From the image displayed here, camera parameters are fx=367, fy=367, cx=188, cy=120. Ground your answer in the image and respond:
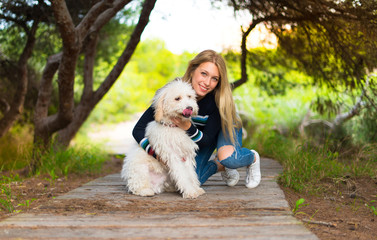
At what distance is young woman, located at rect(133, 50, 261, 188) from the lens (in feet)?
11.8

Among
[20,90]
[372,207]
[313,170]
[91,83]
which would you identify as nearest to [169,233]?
[372,207]

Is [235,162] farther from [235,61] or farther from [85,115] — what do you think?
[235,61]

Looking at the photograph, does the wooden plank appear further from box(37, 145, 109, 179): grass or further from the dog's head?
box(37, 145, 109, 179): grass

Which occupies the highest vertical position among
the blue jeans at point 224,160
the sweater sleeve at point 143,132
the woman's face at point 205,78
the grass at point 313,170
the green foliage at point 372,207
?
the woman's face at point 205,78

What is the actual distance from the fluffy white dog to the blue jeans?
0.41 meters

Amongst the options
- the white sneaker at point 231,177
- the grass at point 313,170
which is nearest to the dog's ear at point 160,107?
the white sneaker at point 231,177

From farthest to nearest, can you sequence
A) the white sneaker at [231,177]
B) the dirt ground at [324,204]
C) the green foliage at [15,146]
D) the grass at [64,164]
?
the green foliage at [15,146]
the grass at [64,164]
the white sneaker at [231,177]
the dirt ground at [324,204]

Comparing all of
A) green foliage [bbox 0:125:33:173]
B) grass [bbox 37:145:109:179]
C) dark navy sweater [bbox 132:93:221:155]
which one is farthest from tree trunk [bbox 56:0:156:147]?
dark navy sweater [bbox 132:93:221:155]

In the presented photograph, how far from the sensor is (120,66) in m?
6.17

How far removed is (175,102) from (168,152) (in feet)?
1.45

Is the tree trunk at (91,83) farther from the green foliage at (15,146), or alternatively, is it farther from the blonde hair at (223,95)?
the blonde hair at (223,95)

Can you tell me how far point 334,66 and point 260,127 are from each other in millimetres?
3609

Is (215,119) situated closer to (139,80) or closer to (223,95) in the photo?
(223,95)

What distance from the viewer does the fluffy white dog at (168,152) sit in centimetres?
316
